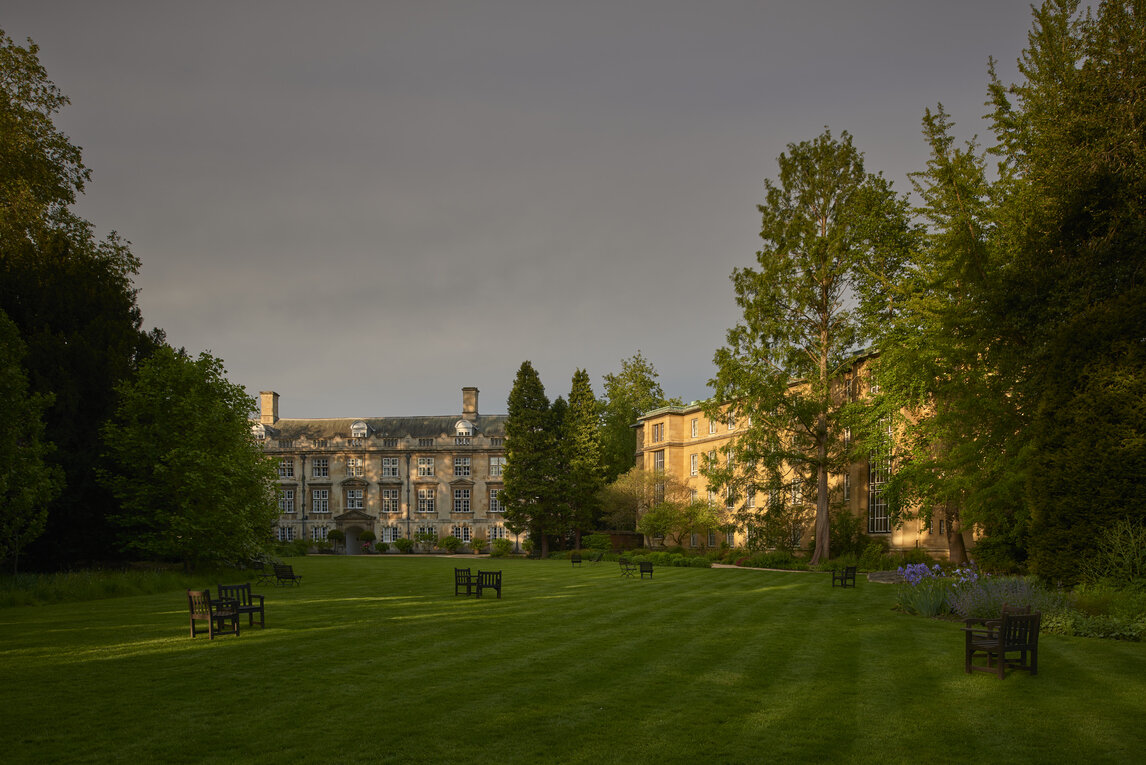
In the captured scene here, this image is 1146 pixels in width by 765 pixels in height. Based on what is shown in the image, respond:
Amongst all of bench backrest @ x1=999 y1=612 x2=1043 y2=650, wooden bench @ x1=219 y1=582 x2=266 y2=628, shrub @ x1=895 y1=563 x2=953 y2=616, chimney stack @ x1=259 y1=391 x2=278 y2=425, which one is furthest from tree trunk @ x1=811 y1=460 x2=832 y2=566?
chimney stack @ x1=259 y1=391 x2=278 y2=425

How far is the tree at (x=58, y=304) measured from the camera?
1033 inches

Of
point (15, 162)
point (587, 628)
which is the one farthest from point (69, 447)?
point (587, 628)

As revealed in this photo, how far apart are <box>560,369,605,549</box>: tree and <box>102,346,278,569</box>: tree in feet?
97.3

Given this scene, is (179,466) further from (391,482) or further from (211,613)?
(391,482)

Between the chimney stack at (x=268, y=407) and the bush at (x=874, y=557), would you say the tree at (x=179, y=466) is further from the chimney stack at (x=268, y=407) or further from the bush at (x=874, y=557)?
the chimney stack at (x=268, y=407)

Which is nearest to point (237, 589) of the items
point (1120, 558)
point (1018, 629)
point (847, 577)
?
point (1018, 629)

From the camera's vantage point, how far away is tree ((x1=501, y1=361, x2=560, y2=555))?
55.9 meters

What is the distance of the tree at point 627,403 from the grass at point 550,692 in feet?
167

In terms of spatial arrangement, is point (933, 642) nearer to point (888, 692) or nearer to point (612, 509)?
point (888, 692)

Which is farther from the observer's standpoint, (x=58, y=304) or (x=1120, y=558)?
(x=58, y=304)

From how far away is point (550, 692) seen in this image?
942 cm

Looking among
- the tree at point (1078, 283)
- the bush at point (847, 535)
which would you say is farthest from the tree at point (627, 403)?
the tree at point (1078, 283)

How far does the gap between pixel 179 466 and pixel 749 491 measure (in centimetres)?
2796

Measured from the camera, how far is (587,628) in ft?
48.4
